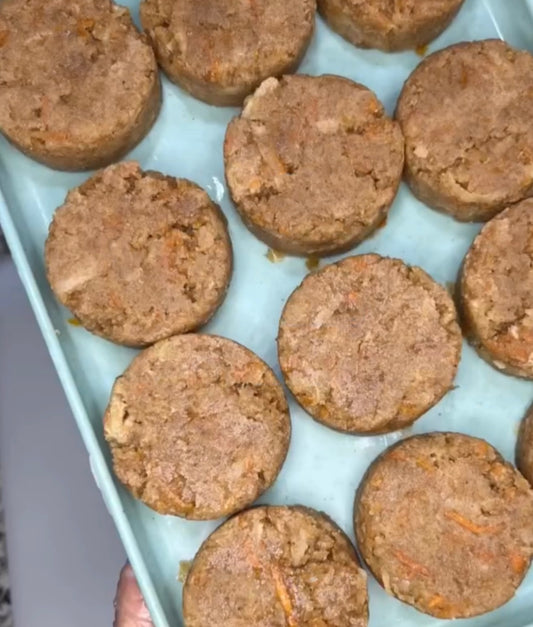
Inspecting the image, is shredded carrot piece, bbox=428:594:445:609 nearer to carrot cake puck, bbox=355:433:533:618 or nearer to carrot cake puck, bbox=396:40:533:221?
carrot cake puck, bbox=355:433:533:618

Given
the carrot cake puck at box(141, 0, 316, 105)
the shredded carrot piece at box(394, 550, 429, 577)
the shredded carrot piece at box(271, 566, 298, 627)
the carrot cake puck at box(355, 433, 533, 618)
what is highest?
the carrot cake puck at box(141, 0, 316, 105)

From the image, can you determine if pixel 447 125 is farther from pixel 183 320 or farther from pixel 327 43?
pixel 183 320

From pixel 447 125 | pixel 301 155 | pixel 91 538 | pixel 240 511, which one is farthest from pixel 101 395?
pixel 447 125

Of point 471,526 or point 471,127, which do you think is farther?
point 471,127

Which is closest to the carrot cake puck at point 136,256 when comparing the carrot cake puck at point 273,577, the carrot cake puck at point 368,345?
the carrot cake puck at point 368,345

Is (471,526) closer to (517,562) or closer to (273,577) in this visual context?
(517,562)

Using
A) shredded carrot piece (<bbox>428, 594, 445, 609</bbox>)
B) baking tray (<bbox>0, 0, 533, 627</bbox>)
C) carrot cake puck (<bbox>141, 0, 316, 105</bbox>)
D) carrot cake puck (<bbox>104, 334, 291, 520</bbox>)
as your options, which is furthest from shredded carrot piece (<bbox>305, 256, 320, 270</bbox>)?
shredded carrot piece (<bbox>428, 594, 445, 609</bbox>)

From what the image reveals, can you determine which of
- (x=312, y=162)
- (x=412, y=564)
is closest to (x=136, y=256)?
(x=312, y=162)
